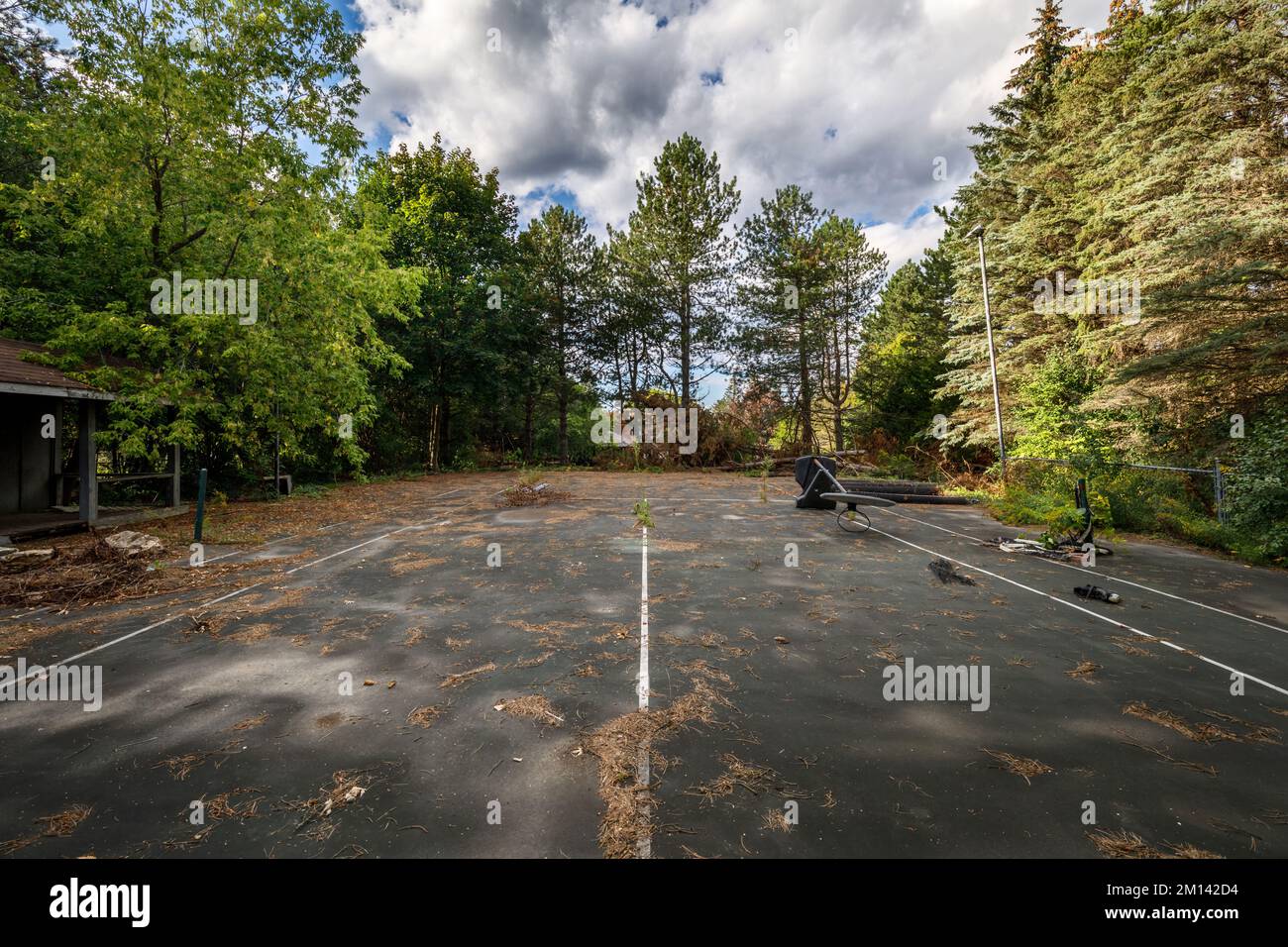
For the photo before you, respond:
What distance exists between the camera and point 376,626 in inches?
193

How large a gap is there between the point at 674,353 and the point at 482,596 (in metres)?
26.8

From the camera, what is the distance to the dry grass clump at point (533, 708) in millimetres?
3260

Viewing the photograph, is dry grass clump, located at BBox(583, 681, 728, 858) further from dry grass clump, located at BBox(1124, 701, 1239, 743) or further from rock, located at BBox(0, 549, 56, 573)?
rock, located at BBox(0, 549, 56, 573)

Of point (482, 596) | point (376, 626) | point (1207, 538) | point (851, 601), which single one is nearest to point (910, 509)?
point (1207, 538)

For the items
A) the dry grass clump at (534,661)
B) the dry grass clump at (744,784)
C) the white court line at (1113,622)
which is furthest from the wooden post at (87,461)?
the white court line at (1113,622)

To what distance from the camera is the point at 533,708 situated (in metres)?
3.40

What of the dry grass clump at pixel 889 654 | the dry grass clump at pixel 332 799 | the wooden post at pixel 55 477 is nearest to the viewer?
the dry grass clump at pixel 332 799

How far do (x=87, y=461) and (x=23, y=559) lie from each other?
12.3 feet

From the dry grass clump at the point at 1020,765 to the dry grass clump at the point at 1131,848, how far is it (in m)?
0.39

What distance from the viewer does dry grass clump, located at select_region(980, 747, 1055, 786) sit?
2.71m

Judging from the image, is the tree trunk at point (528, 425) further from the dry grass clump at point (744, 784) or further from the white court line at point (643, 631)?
the dry grass clump at point (744, 784)

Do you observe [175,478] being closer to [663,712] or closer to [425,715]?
[425,715]

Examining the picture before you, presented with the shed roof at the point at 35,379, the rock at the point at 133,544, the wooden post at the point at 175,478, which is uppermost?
the shed roof at the point at 35,379
